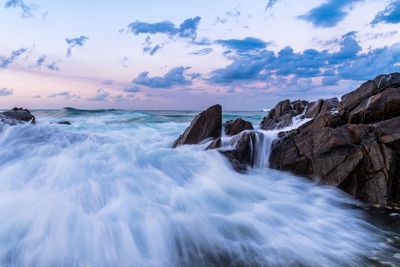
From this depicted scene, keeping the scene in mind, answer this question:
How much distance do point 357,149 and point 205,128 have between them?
5.68 meters

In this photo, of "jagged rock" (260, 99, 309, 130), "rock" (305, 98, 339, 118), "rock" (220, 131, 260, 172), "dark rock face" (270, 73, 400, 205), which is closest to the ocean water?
"rock" (220, 131, 260, 172)

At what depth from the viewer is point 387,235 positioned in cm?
575

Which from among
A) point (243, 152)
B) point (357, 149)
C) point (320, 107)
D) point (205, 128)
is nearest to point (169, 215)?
point (243, 152)

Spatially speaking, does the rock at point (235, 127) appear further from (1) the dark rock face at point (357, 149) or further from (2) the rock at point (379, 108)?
(2) the rock at point (379, 108)

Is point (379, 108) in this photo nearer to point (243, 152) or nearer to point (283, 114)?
point (243, 152)

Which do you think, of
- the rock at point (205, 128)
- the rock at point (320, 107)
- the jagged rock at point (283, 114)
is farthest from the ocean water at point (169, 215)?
the jagged rock at point (283, 114)

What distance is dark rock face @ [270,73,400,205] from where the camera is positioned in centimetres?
762

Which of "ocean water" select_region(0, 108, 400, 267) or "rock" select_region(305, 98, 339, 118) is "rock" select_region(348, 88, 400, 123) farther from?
"rock" select_region(305, 98, 339, 118)

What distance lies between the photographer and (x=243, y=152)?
33.0ft

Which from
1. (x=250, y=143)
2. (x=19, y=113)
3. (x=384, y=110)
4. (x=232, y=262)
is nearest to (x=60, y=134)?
(x=19, y=113)

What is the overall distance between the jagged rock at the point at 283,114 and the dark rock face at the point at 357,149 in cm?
418

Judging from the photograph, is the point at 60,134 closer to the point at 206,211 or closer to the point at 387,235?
the point at 206,211

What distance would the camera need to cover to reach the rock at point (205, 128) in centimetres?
1199

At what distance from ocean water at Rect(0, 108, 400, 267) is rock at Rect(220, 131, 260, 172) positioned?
0.23m
